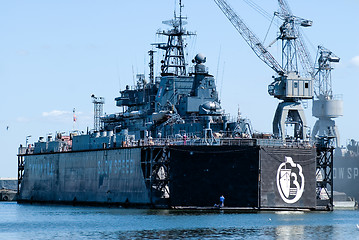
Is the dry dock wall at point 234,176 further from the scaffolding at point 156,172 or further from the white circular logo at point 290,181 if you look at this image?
the scaffolding at point 156,172

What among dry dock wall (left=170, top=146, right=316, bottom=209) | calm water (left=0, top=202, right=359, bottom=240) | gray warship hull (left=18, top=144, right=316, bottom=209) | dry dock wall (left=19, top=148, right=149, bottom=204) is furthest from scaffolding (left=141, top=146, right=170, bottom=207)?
dry dock wall (left=170, top=146, right=316, bottom=209)

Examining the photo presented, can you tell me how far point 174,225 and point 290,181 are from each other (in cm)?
1720

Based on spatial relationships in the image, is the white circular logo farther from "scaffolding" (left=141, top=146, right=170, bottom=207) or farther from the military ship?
"scaffolding" (left=141, top=146, right=170, bottom=207)

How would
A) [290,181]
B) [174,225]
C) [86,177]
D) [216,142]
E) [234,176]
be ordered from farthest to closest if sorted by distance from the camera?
[86,177] < [216,142] < [290,181] < [234,176] < [174,225]

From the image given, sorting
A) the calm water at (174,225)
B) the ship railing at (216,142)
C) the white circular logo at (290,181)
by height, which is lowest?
the calm water at (174,225)

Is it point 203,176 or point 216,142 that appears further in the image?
point 216,142

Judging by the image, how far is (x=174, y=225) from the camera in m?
65.6

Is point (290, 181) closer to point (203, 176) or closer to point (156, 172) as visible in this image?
point (203, 176)

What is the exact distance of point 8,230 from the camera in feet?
217

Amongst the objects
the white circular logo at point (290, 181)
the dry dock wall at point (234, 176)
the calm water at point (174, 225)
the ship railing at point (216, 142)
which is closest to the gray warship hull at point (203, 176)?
the dry dock wall at point (234, 176)

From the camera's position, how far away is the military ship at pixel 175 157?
77188mm

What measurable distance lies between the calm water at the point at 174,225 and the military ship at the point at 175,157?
6.94 ft

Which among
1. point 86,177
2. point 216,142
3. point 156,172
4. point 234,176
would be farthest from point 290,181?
point 86,177

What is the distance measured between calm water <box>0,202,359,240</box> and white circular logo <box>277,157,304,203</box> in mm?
1670
